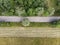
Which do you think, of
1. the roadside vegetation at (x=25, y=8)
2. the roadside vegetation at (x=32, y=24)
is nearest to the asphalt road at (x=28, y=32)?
the roadside vegetation at (x=32, y=24)

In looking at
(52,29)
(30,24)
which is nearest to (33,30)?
(30,24)

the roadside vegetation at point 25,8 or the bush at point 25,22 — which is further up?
the roadside vegetation at point 25,8

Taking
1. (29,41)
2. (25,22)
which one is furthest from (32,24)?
(29,41)

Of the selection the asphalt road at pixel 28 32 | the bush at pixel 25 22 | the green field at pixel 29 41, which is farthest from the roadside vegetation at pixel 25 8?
Result: the green field at pixel 29 41

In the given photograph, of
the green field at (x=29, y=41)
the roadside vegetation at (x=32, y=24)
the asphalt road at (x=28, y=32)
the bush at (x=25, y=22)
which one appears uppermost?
the bush at (x=25, y=22)

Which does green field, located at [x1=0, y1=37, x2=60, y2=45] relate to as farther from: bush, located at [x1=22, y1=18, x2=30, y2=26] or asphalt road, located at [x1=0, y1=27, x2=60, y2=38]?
bush, located at [x1=22, y1=18, x2=30, y2=26]

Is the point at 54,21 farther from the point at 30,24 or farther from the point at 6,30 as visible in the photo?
the point at 6,30

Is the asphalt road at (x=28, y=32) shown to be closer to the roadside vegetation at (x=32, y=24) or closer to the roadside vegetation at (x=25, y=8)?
the roadside vegetation at (x=32, y=24)

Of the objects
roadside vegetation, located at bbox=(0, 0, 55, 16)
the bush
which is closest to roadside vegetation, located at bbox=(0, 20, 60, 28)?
the bush
